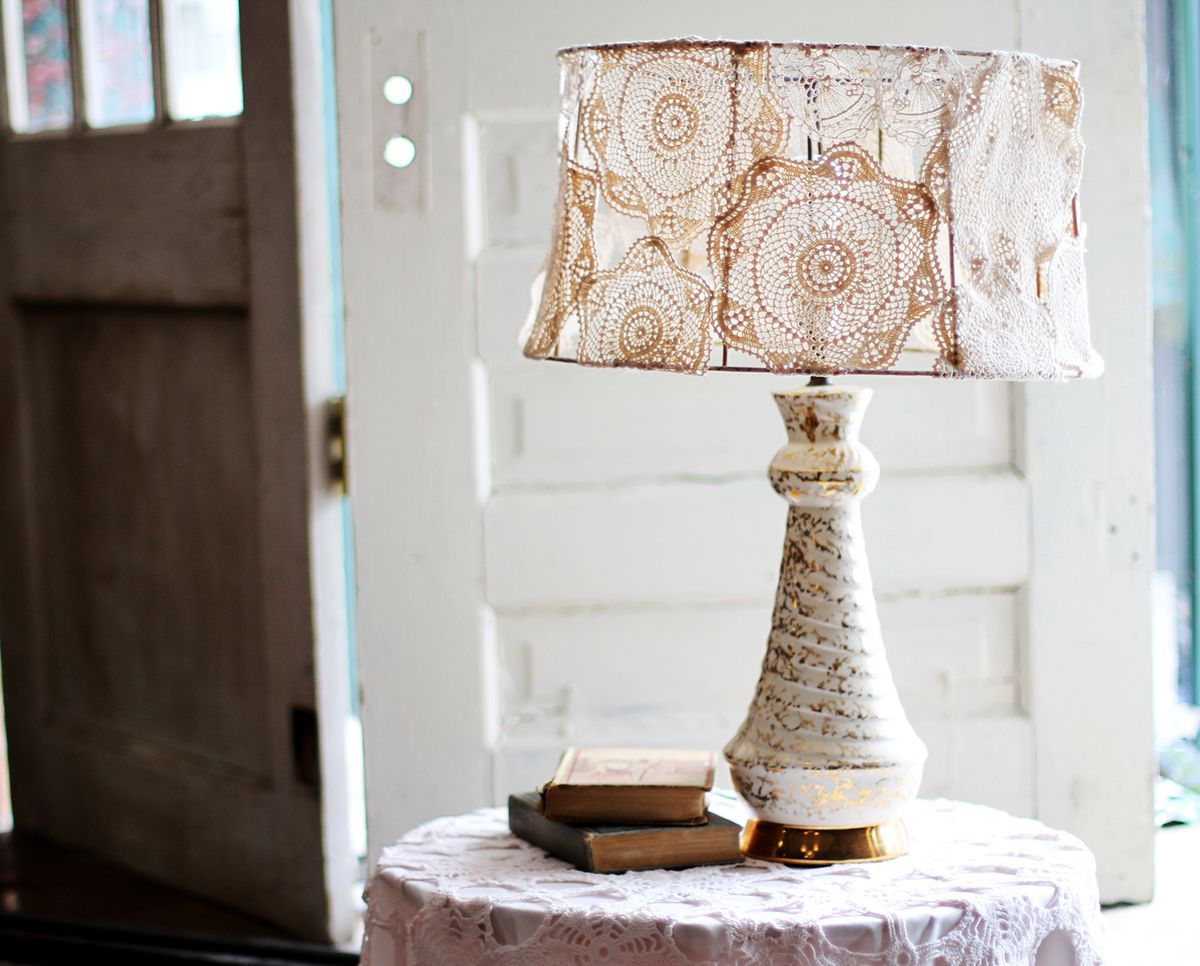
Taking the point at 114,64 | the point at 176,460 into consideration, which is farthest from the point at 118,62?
the point at 176,460

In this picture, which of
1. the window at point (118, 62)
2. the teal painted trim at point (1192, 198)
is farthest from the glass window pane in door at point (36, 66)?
the teal painted trim at point (1192, 198)

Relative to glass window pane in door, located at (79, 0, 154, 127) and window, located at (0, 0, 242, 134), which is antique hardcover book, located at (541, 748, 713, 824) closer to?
window, located at (0, 0, 242, 134)

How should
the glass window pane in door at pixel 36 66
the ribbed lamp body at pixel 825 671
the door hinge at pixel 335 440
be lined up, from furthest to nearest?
the glass window pane in door at pixel 36 66
the door hinge at pixel 335 440
the ribbed lamp body at pixel 825 671

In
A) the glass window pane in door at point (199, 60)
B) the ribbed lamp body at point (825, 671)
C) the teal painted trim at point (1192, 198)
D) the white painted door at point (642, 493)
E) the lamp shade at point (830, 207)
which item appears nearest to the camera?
the lamp shade at point (830, 207)

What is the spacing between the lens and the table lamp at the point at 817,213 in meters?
1.04

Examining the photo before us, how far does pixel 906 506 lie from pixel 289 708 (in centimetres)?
83

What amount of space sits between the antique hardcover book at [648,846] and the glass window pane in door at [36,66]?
157cm

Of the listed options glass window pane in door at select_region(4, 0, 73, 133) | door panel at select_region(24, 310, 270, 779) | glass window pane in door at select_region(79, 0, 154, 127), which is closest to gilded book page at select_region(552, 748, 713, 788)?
door panel at select_region(24, 310, 270, 779)

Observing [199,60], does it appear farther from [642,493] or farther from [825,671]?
[825,671]

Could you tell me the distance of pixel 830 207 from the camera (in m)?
1.04

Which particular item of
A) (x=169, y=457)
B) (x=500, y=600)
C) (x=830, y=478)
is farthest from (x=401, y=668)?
(x=830, y=478)

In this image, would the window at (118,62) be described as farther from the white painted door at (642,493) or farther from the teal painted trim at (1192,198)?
the teal painted trim at (1192,198)

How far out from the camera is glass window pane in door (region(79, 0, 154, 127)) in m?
2.17

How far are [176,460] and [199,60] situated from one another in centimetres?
55
